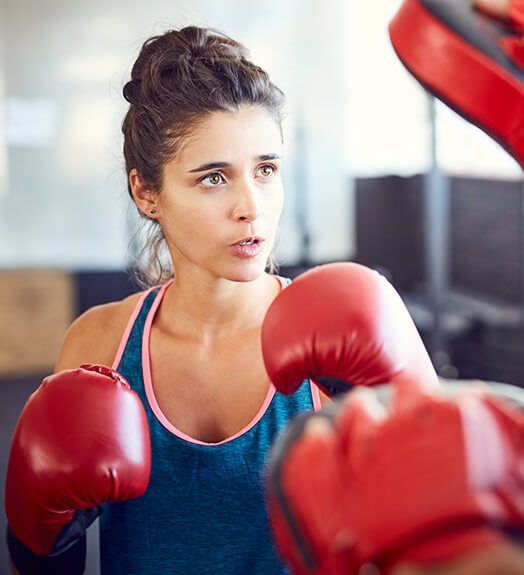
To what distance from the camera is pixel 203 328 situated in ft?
4.47

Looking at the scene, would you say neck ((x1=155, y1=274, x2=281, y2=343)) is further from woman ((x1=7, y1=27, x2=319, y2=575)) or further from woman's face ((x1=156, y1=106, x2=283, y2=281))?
woman's face ((x1=156, y1=106, x2=283, y2=281))

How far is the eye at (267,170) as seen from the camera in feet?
3.94

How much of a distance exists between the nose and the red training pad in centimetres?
41

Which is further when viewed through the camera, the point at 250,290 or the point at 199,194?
the point at 250,290

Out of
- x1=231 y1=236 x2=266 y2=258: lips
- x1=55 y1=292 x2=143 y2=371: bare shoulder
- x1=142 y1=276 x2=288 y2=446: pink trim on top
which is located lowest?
x1=142 y1=276 x2=288 y2=446: pink trim on top

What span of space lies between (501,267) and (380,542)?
433cm

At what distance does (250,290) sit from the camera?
1.34 meters

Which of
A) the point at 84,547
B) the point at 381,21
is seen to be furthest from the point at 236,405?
the point at 381,21

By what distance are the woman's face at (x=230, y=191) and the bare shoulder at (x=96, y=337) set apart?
10.2 inches

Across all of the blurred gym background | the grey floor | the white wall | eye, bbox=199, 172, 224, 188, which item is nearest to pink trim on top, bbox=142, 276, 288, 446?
eye, bbox=199, 172, 224, 188

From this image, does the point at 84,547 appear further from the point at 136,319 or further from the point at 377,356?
the point at 377,356

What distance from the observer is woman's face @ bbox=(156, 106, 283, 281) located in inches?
45.7

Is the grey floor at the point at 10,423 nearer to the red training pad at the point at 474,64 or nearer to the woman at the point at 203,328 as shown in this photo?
the woman at the point at 203,328

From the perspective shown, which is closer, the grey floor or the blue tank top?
the blue tank top
